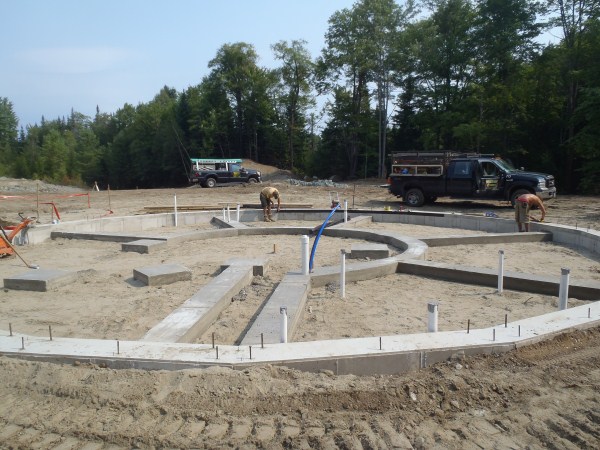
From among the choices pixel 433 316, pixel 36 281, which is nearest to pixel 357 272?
pixel 433 316

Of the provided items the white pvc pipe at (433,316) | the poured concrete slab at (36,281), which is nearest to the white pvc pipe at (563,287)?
the white pvc pipe at (433,316)

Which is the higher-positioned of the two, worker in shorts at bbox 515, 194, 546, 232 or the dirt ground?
worker in shorts at bbox 515, 194, 546, 232

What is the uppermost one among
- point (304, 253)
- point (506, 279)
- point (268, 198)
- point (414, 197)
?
point (268, 198)

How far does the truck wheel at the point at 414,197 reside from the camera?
18.5m

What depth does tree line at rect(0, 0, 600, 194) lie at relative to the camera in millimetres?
24438

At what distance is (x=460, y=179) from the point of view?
17.2m

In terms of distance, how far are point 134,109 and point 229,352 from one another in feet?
252

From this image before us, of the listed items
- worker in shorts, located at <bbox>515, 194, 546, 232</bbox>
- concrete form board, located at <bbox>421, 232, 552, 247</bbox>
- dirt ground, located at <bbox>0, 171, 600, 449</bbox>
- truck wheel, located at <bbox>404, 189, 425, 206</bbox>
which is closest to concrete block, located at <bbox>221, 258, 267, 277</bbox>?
dirt ground, located at <bbox>0, 171, 600, 449</bbox>

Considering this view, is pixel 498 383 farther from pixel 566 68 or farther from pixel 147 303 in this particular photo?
pixel 566 68

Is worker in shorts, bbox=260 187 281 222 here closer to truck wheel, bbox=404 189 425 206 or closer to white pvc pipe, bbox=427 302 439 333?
truck wheel, bbox=404 189 425 206

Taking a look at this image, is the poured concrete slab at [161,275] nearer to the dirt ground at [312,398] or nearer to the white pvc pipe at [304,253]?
the dirt ground at [312,398]

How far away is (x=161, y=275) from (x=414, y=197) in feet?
44.4

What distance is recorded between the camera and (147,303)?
6113 mm

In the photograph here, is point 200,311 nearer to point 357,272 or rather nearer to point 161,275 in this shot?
point 161,275
